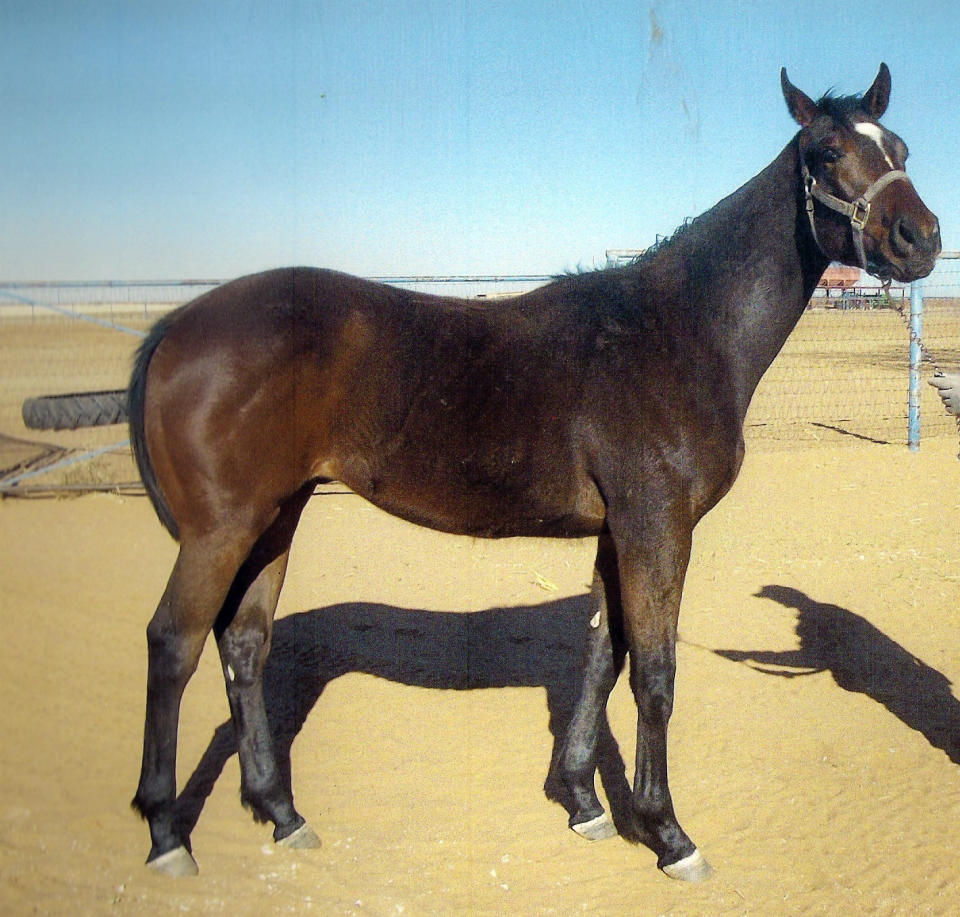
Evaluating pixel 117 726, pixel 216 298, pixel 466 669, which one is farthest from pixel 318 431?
pixel 466 669

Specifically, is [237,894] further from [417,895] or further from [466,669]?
[466,669]

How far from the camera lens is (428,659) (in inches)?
183

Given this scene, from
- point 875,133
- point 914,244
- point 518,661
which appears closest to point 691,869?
point 518,661

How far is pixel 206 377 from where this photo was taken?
8.72 ft

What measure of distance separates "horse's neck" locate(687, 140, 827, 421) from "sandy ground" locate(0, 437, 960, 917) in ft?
5.50

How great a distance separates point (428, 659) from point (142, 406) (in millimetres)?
2468

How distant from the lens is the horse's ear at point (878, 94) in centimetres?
298

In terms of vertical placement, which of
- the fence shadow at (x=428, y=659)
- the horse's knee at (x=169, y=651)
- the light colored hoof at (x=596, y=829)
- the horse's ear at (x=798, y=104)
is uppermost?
the horse's ear at (x=798, y=104)

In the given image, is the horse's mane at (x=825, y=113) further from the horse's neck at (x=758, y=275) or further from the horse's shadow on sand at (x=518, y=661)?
the horse's shadow on sand at (x=518, y=661)

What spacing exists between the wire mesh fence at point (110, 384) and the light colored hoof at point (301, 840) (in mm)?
1838

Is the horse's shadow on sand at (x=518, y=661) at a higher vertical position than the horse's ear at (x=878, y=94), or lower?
lower

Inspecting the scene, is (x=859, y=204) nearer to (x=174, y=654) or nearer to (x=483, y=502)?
(x=483, y=502)

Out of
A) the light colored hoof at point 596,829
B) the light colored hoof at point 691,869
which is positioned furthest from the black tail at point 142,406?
the light colored hoof at point 691,869

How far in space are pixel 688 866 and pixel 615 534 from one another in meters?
1.19
